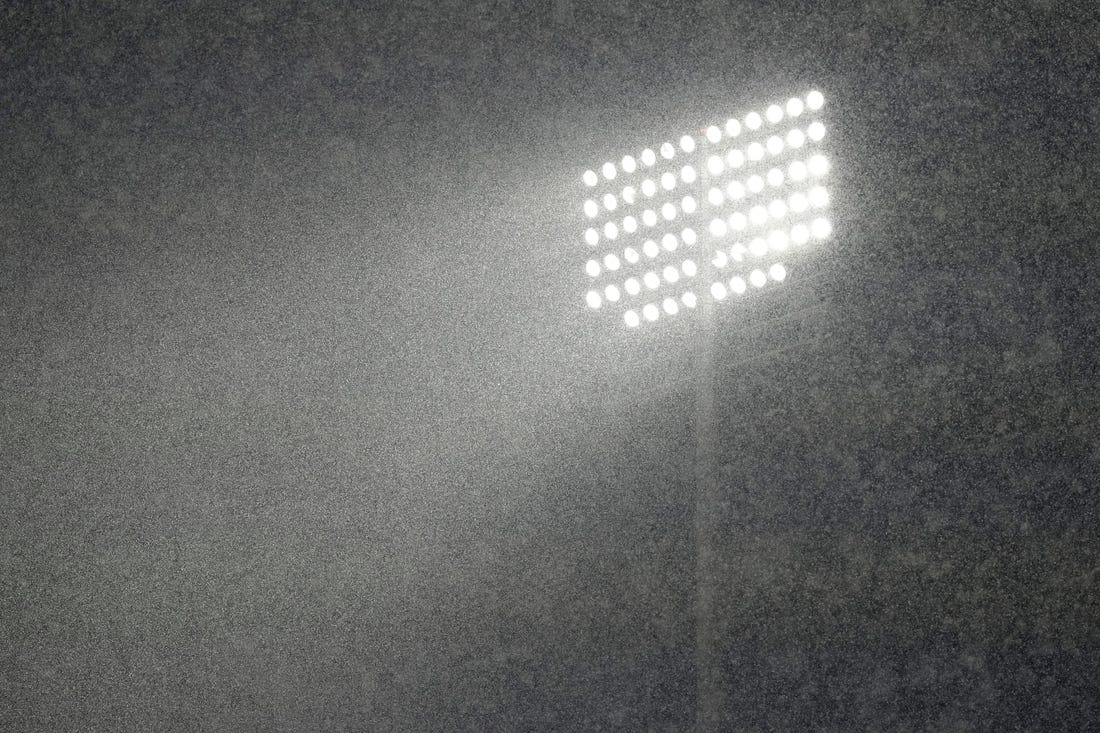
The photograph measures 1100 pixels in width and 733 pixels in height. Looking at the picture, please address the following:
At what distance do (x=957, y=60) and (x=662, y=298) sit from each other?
561 millimetres

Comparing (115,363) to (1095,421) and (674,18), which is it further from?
(1095,421)

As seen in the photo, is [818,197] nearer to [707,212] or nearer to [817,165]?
[817,165]

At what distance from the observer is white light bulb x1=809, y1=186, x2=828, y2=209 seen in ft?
4.30

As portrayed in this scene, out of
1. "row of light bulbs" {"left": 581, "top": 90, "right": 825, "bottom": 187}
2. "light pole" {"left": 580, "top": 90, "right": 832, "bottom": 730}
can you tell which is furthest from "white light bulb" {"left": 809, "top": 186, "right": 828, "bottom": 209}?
"row of light bulbs" {"left": 581, "top": 90, "right": 825, "bottom": 187}

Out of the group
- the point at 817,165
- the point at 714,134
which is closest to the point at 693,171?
the point at 714,134

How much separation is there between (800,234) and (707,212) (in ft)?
0.47

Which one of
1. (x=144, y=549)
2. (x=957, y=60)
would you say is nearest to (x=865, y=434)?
(x=957, y=60)

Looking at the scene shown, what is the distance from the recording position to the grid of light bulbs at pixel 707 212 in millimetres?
1319

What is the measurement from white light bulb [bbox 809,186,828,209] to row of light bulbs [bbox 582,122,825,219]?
73 millimetres

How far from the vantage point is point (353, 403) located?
141 centimetres

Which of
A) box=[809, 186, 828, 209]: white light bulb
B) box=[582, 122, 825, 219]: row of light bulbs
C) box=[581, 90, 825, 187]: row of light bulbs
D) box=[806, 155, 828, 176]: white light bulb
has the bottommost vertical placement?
box=[809, 186, 828, 209]: white light bulb

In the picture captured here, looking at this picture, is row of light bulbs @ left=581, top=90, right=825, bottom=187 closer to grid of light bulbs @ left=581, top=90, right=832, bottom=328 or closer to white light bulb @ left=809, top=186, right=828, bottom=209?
grid of light bulbs @ left=581, top=90, right=832, bottom=328

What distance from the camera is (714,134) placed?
4.40 ft

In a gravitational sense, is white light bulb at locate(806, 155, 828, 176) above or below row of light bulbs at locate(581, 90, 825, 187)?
below
